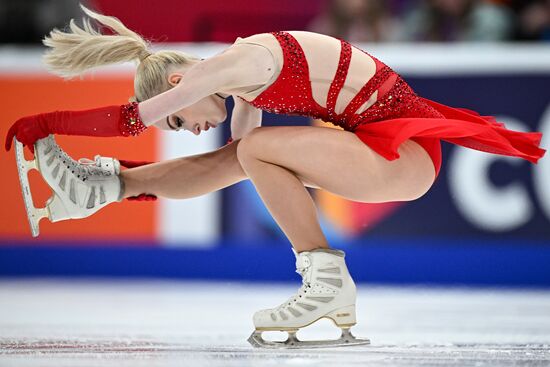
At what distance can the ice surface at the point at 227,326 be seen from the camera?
192 centimetres

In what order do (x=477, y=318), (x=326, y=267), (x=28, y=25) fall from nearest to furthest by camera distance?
(x=326, y=267)
(x=477, y=318)
(x=28, y=25)

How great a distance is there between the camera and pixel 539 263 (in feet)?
14.0

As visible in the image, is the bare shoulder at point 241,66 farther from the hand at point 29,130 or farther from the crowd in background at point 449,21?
the crowd in background at point 449,21

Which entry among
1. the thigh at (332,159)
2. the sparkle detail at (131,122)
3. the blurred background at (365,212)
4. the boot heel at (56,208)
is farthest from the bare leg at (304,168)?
the blurred background at (365,212)

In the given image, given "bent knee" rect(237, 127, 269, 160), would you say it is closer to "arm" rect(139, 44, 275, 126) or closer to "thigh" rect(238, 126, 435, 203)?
"thigh" rect(238, 126, 435, 203)

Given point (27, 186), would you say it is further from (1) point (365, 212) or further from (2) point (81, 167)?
(1) point (365, 212)

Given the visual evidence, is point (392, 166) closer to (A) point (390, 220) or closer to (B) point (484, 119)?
(B) point (484, 119)

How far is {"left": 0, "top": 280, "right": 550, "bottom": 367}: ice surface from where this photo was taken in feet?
6.28

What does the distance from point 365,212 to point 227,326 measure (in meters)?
1.88

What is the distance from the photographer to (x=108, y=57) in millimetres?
2316

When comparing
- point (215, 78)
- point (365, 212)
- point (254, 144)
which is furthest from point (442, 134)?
point (365, 212)

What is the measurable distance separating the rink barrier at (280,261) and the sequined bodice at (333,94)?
2113 mm

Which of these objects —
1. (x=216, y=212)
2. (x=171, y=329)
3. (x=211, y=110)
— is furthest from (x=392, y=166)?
(x=216, y=212)

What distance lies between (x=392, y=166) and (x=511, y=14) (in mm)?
2994
